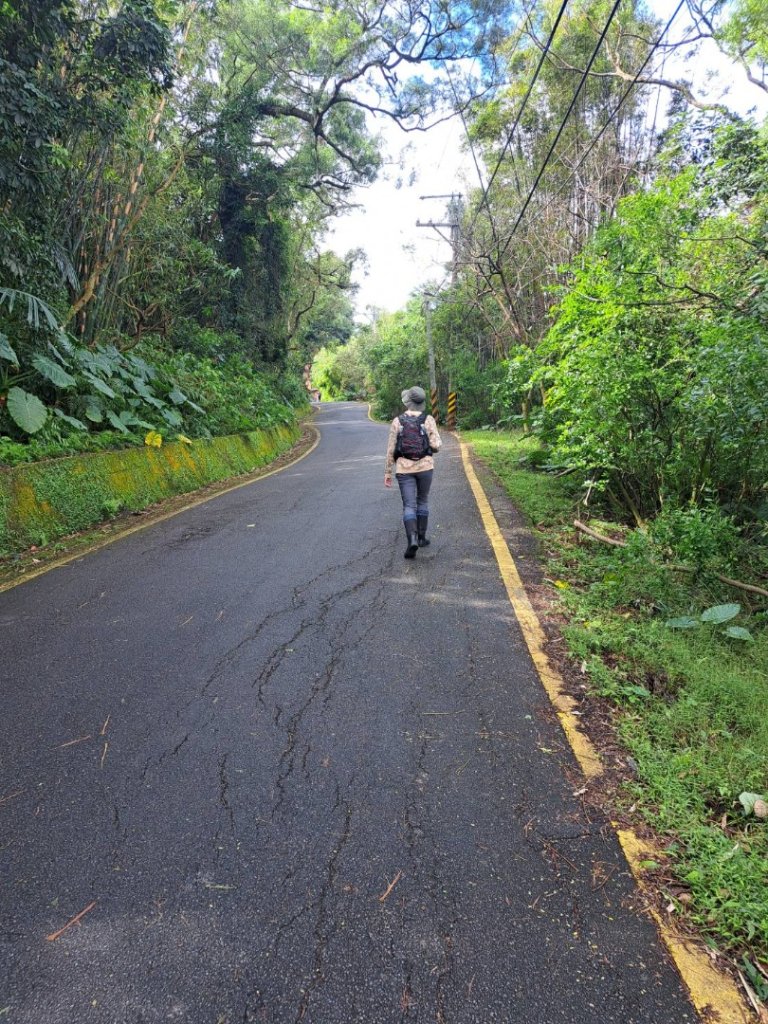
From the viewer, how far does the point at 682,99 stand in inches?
477

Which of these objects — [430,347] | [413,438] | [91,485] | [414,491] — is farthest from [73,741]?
[430,347]

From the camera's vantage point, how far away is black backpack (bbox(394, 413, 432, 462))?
5406mm

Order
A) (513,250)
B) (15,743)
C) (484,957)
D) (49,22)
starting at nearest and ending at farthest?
(484,957) < (15,743) < (49,22) < (513,250)

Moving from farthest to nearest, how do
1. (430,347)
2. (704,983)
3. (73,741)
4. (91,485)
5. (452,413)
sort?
(452,413) < (430,347) < (91,485) < (73,741) < (704,983)

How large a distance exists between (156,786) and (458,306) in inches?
985

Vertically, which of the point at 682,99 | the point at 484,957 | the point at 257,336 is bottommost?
the point at 484,957

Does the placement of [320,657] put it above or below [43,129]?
below

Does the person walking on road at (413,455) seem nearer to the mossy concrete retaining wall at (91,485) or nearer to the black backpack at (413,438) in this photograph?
the black backpack at (413,438)

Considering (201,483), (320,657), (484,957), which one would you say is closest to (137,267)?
(201,483)

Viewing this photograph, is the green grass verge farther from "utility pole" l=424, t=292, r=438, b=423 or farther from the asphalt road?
"utility pole" l=424, t=292, r=438, b=423

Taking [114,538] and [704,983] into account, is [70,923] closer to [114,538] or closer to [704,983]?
[704,983]

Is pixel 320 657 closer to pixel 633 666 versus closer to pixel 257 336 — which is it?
pixel 633 666

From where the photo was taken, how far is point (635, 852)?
6.75 ft

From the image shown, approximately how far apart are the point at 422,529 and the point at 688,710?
3165 mm
